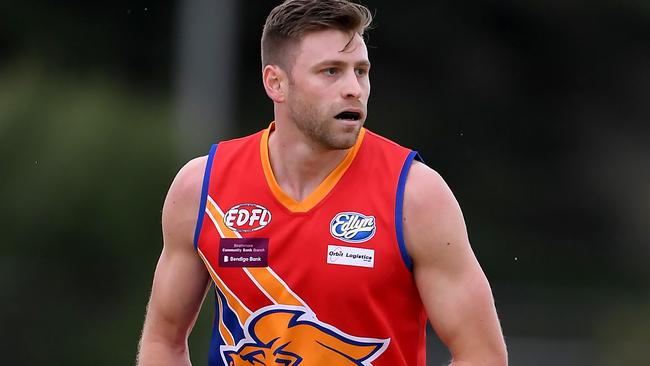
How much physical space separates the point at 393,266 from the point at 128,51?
742 cm

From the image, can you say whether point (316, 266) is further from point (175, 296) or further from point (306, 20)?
point (306, 20)

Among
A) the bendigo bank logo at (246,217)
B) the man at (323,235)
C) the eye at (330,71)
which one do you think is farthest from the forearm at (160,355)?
the eye at (330,71)

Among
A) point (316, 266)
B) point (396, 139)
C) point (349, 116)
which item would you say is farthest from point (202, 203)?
point (396, 139)

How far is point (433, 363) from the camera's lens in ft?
25.9

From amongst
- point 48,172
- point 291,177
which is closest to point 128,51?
point 48,172

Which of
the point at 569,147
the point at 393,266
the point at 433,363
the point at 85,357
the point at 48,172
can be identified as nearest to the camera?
the point at 393,266

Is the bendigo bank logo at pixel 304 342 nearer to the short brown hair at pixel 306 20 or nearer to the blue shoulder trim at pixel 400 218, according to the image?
the blue shoulder trim at pixel 400 218

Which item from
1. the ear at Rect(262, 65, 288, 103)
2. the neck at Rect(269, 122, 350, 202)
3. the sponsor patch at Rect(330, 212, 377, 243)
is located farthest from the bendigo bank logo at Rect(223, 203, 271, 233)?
the ear at Rect(262, 65, 288, 103)

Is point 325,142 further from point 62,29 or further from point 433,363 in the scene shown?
point 62,29

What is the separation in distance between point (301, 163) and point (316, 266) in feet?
1.21

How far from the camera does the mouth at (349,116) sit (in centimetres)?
379

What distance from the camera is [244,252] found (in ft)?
12.7

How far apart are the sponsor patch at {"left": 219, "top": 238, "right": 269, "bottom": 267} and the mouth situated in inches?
17.7

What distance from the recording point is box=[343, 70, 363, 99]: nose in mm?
3756
